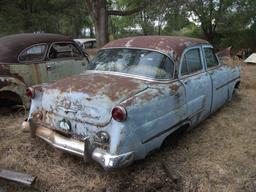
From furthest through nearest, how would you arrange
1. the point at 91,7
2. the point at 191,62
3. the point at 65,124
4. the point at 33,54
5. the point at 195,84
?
the point at 91,7 → the point at 33,54 → the point at 191,62 → the point at 195,84 → the point at 65,124

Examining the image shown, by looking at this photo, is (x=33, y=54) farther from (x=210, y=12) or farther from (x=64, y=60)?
(x=210, y=12)

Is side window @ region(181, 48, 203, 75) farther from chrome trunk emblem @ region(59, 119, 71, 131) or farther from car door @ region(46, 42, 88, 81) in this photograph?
car door @ region(46, 42, 88, 81)

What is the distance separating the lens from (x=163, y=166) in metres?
4.12

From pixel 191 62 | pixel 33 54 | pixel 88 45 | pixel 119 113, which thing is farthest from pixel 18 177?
pixel 88 45

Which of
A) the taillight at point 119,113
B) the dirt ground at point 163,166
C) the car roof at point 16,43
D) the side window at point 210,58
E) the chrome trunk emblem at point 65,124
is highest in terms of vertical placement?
the car roof at point 16,43

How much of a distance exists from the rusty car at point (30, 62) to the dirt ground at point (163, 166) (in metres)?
1.03

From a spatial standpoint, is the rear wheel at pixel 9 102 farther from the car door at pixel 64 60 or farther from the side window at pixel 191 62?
the side window at pixel 191 62

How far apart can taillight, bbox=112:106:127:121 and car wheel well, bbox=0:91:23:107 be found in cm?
337

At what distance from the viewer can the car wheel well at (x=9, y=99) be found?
242 inches

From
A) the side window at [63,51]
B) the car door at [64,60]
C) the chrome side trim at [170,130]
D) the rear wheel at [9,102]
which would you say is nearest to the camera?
the chrome side trim at [170,130]

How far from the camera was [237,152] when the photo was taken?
4500mm

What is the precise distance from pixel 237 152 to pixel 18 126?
3.79m

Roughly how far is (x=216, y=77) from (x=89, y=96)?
2.73 m

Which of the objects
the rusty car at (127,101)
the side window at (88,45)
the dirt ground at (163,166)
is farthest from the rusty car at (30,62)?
the side window at (88,45)
